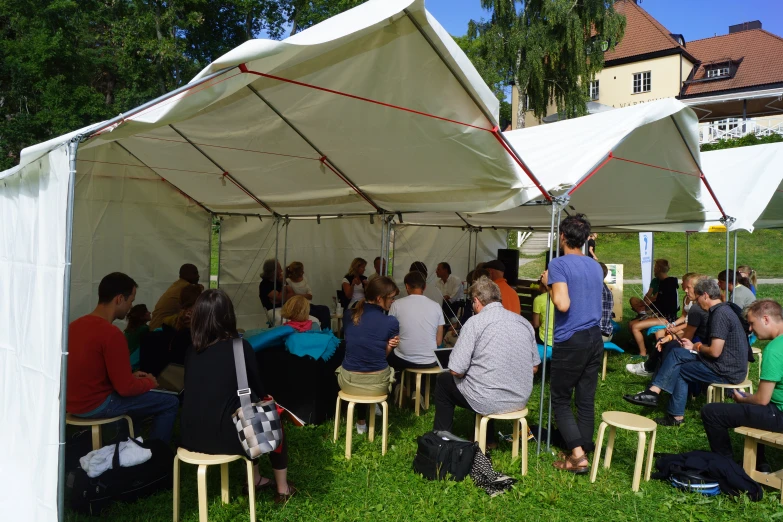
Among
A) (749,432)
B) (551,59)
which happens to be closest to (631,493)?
(749,432)

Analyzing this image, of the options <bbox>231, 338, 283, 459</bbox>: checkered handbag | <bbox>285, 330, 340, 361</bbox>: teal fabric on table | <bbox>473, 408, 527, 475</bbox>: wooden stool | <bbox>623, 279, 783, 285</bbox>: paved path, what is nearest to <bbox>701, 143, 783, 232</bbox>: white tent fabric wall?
<bbox>473, 408, 527, 475</bbox>: wooden stool

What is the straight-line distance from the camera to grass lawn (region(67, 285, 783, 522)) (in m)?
3.02

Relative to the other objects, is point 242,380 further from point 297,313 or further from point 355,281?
point 355,281

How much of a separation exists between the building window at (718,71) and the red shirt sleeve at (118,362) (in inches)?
1185

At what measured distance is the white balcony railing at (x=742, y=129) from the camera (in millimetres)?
20922

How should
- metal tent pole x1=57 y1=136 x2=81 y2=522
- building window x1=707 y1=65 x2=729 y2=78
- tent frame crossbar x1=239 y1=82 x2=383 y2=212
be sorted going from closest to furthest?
1. metal tent pole x1=57 y1=136 x2=81 y2=522
2. tent frame crossbar x1=239 y1=82 x2=383 y2=212
3. building window x1=707 y1=65 x2=729 y2=78

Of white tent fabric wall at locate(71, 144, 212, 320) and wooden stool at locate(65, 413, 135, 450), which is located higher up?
white tent fabric wall at locate(71, 144, 212, 320)

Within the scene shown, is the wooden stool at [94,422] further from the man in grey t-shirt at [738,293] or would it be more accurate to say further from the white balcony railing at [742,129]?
the white balcony railing at [742,129]

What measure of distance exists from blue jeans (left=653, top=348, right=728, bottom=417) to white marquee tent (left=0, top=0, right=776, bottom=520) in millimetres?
1651

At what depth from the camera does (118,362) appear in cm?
319

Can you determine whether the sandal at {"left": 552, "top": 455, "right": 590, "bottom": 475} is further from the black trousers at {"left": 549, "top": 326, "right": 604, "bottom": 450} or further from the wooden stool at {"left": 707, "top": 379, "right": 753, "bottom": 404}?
the wooden stool at {"left": 707, "top": 379, "right": 753, "bottom": 404}

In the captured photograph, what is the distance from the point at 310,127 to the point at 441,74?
4.79 feet

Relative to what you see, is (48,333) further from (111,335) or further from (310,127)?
(310,127)

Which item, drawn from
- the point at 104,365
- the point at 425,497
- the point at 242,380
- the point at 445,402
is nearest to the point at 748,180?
the point at 445,402
